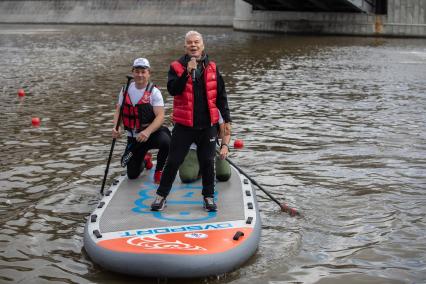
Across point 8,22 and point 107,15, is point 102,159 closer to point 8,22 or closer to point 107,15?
point 107,15

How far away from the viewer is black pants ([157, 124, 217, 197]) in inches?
277

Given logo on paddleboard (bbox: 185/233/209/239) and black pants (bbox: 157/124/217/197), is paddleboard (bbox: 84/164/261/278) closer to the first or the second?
logo on paddleboard (bbox: 185/233/209/239)

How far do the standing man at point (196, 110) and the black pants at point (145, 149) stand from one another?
3.80ft

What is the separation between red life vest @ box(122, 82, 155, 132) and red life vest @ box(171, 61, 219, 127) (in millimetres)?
1132

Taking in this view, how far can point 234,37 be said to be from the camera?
37.4m

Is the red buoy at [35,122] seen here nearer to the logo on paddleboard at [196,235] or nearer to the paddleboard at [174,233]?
the paddleboard at [174,233]

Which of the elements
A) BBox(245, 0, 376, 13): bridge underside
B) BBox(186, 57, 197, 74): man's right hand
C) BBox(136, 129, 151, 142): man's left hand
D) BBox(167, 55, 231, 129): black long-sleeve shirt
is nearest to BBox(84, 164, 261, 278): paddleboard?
BBox(136, 129, 151, 142): man's left hand

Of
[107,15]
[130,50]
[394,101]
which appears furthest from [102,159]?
[107,15]

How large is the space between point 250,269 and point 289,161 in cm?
433

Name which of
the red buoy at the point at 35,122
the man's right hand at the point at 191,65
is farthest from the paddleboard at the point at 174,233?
the red buoy at the point at 35,122

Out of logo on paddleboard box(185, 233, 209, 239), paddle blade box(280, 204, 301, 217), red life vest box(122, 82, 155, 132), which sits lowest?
paddle blade box(280, 204, 301, 217)

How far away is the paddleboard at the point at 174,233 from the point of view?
5.79m

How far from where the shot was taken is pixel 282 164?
1020 cm

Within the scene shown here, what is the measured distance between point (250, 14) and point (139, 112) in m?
36.8
